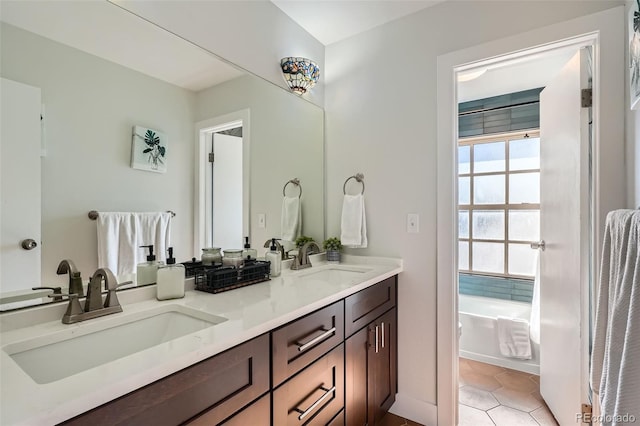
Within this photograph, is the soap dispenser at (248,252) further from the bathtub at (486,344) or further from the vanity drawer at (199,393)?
the bathtub at (486,344)

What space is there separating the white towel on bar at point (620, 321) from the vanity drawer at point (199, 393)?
3.19 feet

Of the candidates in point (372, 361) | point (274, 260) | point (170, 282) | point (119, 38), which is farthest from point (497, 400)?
point (119, 38)

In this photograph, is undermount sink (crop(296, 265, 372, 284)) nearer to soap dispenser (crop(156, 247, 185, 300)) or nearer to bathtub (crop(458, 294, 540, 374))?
soap dispenser (crop(156, 247, 185, 300))

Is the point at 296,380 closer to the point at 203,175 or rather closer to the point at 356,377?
the point at 356,377

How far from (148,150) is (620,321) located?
1688 millimetres

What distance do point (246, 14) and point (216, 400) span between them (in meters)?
1.74

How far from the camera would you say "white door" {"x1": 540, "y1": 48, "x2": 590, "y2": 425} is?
1570 millimetres

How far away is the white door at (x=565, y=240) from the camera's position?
1570 millimetres

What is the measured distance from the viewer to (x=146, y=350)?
2.34ft

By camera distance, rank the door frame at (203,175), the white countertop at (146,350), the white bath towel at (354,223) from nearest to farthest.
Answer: the white countertop at (146,350), the door frame at (203,175), the white bath towel at (354,223)

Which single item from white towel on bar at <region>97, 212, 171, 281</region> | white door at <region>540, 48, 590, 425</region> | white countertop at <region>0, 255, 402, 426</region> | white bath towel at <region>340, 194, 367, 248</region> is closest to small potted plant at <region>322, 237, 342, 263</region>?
white bath towel at <region>340, 194, 367, 248</region>

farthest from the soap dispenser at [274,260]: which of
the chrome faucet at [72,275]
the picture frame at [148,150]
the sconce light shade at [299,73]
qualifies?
the sconce light shade at [299,73]

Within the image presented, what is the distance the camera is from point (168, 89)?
1.27m

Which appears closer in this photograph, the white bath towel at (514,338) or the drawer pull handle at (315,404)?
the drawer pull handle at (315,404)
